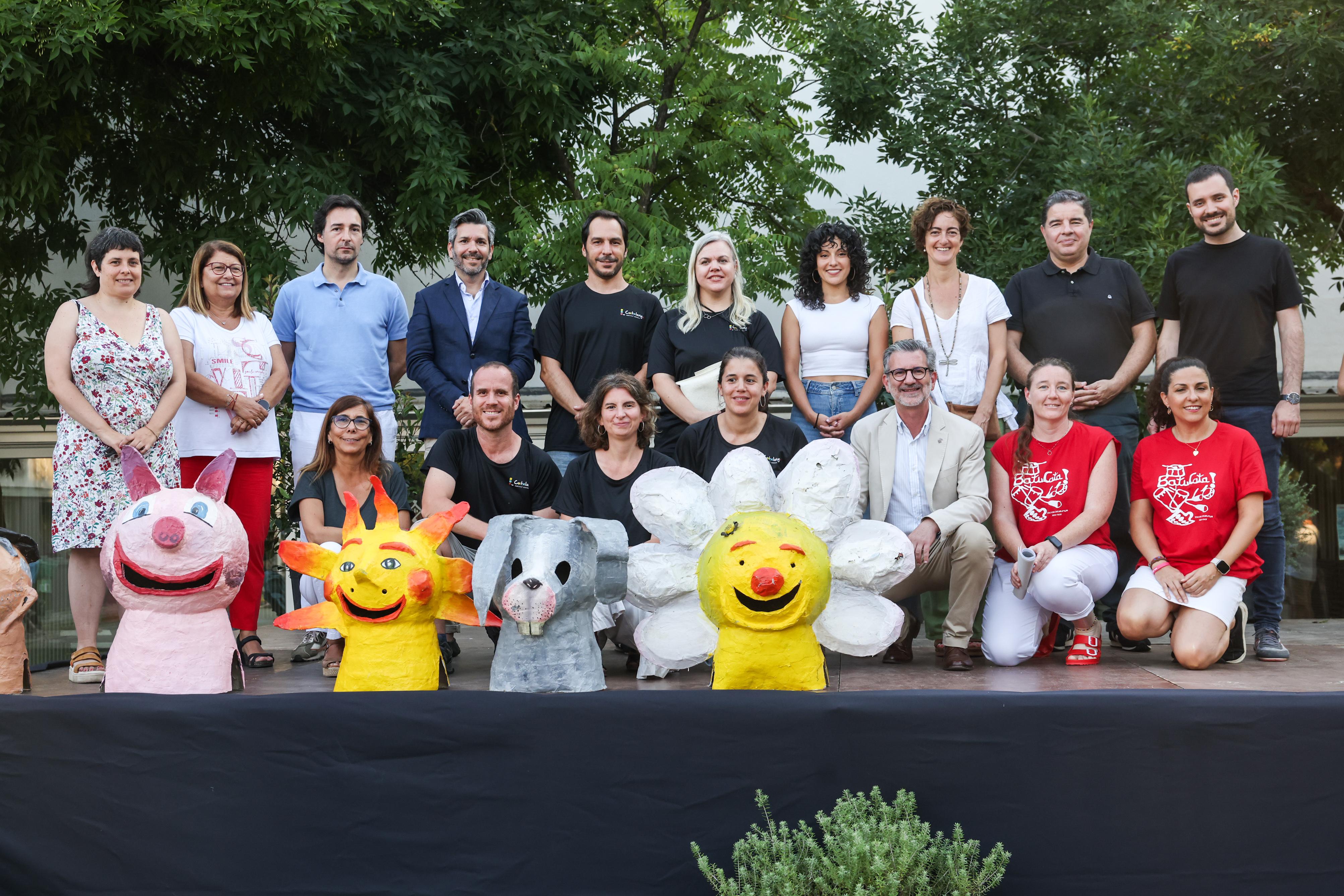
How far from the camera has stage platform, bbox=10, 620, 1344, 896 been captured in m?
2.59

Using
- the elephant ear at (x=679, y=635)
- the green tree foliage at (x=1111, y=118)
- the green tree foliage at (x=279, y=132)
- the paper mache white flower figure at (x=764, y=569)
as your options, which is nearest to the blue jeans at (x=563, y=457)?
the paper mache white flower figure at (x=764, y=569)

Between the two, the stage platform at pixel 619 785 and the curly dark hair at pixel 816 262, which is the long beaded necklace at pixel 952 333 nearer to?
the curly dark hair at pixel 816 262

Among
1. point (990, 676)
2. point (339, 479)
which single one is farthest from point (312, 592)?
point (990, 676)

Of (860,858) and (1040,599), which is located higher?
(1040,599)

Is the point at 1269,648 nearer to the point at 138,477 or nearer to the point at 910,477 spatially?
the point at 910,477

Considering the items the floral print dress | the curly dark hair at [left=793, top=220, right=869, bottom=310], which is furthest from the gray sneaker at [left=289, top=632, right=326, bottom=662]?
the curly dark hair at [left=793, top=220, right=869, bottom=310]

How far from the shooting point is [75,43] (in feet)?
19.8

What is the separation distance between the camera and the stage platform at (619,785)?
8.50 ft

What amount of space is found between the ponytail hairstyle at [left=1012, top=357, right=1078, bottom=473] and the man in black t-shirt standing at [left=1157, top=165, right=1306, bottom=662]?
1.75ft

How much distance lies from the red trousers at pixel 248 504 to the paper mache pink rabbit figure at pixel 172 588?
3.01 feet

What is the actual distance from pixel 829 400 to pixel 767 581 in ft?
5.46

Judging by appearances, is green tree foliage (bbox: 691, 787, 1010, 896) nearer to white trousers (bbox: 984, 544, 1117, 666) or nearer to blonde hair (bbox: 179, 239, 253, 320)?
white trousers (bbox: 984, 544, 1117, 666)

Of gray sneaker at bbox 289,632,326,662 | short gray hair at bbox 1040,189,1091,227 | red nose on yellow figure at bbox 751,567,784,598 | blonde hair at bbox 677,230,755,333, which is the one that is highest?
short gray hair at bbox 1040,189,1091,227

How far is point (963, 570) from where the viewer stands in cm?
377
